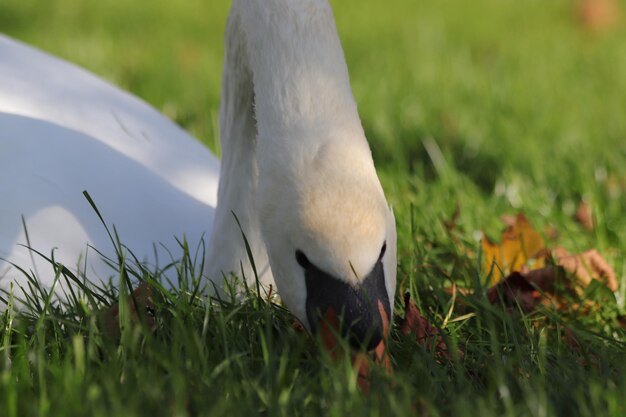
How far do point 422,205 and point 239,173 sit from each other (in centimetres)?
100

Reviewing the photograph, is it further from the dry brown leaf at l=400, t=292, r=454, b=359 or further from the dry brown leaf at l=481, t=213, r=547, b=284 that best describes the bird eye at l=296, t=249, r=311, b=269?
the dry brown leaf at l=481, t=213, r=547, b=284

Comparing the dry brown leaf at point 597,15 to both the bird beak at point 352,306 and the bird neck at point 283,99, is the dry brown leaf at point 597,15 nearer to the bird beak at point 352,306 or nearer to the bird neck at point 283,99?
the bird neck at point 283,99

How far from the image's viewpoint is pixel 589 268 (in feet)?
9.25

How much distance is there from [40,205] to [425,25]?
A: 183 inches

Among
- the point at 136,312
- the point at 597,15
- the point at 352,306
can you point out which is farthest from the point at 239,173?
the point at 597,15

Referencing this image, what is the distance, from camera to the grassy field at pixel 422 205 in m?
1.81

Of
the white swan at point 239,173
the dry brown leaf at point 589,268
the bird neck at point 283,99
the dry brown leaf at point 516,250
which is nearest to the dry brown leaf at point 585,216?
the dry brown leaf at point 516,250

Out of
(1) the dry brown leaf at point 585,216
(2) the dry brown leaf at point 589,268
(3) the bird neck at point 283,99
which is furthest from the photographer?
(1) the dry brown leaf at point 585,216

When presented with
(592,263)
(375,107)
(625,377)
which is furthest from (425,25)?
(625,377)

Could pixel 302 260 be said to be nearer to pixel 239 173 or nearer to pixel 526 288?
pixel 239 173

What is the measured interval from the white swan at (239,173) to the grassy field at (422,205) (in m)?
0.14

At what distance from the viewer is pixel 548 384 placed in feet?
6.40

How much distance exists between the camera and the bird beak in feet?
6.03

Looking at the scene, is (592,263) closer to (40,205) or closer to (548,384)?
(548,384)
